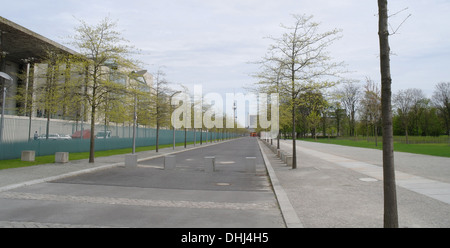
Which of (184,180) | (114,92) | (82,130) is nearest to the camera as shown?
(184,180)

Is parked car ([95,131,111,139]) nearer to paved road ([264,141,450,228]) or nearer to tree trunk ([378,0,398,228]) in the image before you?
paved road ([264,141,450,228])

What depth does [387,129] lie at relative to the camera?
462 centimetres

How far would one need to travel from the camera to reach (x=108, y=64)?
1778cm

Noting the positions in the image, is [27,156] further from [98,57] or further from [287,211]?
[287,211]

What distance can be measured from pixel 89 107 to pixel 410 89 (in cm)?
7189

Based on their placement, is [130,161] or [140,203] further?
[130,161]

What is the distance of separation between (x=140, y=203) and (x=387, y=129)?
5751mm

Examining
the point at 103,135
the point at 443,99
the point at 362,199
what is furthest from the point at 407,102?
the point at 362,199

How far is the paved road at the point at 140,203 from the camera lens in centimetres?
610

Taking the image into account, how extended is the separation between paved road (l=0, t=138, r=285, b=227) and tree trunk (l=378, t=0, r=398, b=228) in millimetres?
1958

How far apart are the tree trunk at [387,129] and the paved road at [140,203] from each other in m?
1.96

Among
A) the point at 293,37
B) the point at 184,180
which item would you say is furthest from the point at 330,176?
the point at 293,37

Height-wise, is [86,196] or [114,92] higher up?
[114,92]
